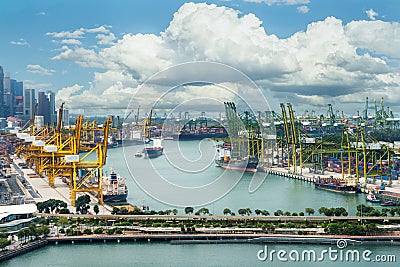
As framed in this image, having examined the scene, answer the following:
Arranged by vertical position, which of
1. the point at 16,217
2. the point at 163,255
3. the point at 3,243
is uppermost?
the point at 16,217

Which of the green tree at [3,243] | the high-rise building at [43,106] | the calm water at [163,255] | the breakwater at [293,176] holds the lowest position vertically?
the calm water at [163,255]

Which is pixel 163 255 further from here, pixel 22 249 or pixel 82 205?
pixel 82 205

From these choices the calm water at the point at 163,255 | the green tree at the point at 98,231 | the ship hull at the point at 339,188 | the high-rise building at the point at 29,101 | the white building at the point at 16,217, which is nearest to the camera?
the calm water at the point at 163,255

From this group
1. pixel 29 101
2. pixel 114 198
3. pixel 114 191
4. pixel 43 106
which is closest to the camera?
pixel 114 198

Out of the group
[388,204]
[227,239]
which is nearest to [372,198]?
[388,204]

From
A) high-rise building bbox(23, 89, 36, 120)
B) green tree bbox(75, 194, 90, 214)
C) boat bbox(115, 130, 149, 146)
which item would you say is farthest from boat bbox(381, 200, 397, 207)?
high-rise building bbox(23, 89, 36, 120)

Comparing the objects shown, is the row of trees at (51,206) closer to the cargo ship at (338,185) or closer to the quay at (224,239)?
the quay at (224,239)

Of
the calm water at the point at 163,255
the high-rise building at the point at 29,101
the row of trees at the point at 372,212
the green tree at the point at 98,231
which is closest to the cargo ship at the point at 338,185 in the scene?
the row of trees at the point at 372,212
